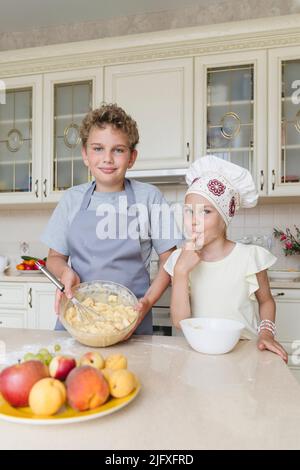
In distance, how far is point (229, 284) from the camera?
1265mm

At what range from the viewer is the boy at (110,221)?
4.20 ft

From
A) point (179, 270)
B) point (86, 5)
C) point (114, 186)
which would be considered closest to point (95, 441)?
point (179, 270)

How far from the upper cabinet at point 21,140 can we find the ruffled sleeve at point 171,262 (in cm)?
178

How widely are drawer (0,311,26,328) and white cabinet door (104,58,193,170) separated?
3.91 ft

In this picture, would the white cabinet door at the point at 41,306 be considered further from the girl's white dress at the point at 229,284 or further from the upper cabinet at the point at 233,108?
the girl's white dress at the point at 229,284

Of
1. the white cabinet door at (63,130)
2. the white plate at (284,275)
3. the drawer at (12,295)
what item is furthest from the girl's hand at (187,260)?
the white cabinet door at (63,130)

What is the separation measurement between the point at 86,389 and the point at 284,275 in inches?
79.1

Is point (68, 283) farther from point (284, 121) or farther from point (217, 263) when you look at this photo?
point (284, 121)

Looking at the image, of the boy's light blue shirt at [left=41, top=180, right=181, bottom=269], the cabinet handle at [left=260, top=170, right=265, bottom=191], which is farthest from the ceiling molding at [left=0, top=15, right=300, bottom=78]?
the boy's light blue shirt at [left=41, top=180, right=181, bottom=269]

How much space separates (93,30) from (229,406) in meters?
3.22

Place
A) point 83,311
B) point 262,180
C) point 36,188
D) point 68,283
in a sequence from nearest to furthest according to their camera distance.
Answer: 1. point 83,311
2. point 68,283
3. point 262,180
4. point 36,188

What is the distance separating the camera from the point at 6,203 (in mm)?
2965

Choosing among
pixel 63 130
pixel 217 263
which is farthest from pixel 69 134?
pixel 217 263

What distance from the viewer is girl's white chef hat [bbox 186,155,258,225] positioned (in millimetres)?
1229
